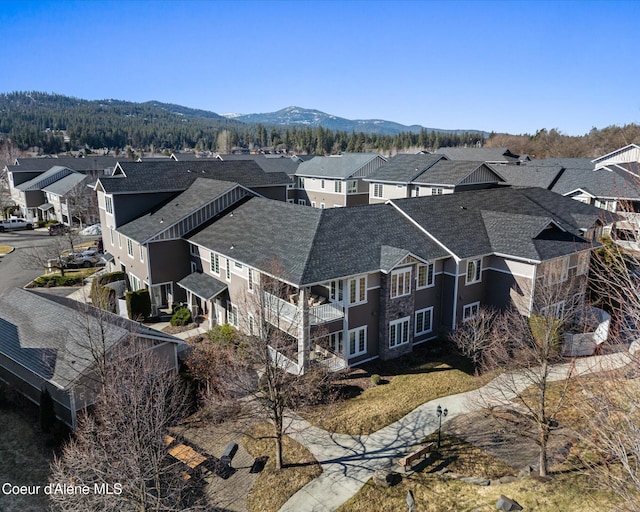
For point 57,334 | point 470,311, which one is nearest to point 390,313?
point 470,311

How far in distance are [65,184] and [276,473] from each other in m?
67.6

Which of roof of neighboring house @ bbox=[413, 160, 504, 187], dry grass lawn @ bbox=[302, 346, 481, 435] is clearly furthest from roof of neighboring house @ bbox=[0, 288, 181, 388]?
roof of neighboring house @ bbox=[413, 160, 504, 187]

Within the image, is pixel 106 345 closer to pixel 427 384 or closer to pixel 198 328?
pixel 198 328

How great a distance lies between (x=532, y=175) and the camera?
198 feet

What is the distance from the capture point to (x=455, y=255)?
92.5 feet

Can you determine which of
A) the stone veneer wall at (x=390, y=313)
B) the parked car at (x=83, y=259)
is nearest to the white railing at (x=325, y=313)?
the stone veneer wall at (x=390, y=313)

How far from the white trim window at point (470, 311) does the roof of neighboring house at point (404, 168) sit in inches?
902

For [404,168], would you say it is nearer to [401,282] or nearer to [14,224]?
[401,282]

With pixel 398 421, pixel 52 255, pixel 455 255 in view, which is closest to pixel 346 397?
pixel 398 421

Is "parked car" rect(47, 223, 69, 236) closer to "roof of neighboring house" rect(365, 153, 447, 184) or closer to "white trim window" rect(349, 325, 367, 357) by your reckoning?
"roof of neighboring house" rect(365, 153, 447, 184)

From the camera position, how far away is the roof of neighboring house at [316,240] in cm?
2475

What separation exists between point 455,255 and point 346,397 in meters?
11.3

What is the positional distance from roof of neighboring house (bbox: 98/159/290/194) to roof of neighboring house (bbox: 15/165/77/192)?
142 feet

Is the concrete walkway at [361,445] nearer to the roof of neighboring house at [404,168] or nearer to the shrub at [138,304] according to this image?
the shrub at [138,304]
